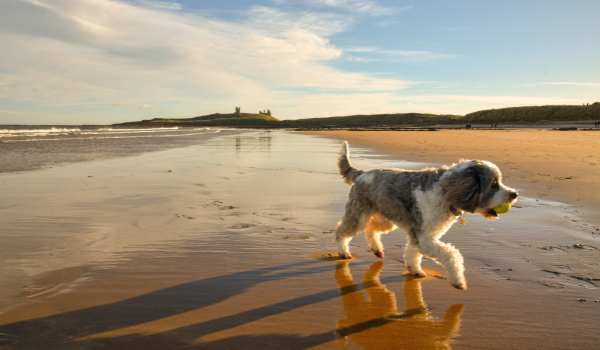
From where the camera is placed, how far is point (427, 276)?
4.06 metres

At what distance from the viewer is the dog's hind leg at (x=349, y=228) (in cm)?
448

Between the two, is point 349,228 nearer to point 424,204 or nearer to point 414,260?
point 414,260

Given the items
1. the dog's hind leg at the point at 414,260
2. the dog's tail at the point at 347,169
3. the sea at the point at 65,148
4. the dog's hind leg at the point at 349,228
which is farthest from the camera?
the sea at the point at 65,148

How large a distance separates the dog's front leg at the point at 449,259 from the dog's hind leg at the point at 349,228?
852 mm

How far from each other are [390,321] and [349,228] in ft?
5.20

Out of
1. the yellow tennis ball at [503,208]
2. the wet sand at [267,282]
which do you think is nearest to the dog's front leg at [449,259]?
the wet sand at [267,282]

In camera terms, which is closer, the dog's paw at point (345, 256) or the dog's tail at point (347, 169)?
the dog's paw at point (345, 256)

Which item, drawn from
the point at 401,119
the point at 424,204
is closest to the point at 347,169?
the point at 424,204

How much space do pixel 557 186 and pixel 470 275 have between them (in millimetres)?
5937

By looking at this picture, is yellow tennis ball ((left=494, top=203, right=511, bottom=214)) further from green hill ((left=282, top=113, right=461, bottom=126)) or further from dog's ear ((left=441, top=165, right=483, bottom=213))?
green hill ((left=282, top=113, right=461, bottom=126))

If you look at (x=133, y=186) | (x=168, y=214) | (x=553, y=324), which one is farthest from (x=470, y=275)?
(x=133, y=186)

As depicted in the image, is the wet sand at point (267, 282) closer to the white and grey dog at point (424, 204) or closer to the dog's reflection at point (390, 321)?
the dog's reflection at point (390, 321)

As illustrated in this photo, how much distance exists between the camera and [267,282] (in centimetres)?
372

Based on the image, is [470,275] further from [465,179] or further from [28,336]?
[28,336]
